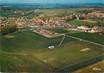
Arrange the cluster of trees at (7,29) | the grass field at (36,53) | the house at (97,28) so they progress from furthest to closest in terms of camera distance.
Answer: the house at (97,28) < the cluster of trees at (7,29) < the grass field at (36,53)

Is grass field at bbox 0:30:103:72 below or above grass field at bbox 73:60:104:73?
above

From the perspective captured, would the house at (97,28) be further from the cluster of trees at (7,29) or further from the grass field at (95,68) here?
the cluster of trees at (7,29)

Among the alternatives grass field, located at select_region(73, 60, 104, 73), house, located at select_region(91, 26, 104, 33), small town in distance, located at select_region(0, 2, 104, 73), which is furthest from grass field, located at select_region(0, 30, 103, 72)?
house, located at select_region(91, 26, 104, 33)

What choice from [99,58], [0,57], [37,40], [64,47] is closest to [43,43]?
[37,40]

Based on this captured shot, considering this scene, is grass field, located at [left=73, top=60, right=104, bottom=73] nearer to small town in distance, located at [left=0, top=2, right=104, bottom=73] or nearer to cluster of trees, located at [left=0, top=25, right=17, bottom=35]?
small town in distance, located at [left=0, top=2, right=104, bottom=73]

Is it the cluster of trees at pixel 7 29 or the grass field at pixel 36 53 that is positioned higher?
the cluster of trees at pixel 7 29

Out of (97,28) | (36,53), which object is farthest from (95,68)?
(36,53)

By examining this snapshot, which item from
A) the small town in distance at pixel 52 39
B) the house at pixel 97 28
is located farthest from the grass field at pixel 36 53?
the house at pixel 97 28

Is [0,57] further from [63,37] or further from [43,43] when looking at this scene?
[63,37]

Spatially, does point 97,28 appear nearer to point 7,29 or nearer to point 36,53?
point 36,53
